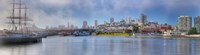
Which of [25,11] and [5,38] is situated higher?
[25,11]

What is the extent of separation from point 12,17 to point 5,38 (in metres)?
11.8

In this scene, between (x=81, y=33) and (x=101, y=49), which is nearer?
(x=101, y=49)

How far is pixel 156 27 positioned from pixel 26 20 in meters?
78.9

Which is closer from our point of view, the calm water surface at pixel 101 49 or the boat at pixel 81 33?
the calm water surface at pixel 101 49

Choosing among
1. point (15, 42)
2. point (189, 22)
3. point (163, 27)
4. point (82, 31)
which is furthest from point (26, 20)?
point (189, 22)

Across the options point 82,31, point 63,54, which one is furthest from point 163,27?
point 63,54

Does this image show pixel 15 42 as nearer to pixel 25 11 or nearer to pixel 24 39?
pixel 24 39

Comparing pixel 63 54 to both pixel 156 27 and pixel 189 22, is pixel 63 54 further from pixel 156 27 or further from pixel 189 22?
pixel 189 22

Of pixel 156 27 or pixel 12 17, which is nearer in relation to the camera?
pixel 12 17

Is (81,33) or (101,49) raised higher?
(101,49)

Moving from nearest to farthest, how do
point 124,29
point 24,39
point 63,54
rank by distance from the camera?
point 63,54 → point 24,39 → point 124,29

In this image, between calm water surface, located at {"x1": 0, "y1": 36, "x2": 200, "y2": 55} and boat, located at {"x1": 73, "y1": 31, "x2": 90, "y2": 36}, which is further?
boat, located at {"x1": 73, "y1": 31, "x2": 90, "y2": 36}

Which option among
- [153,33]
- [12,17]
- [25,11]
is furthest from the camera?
[153,33]

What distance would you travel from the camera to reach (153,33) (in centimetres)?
11756
